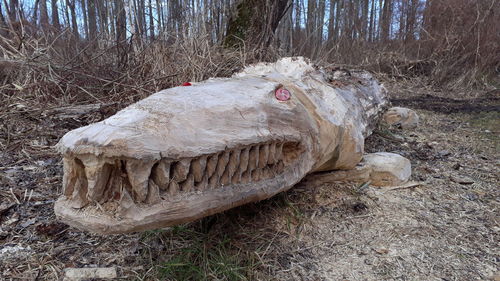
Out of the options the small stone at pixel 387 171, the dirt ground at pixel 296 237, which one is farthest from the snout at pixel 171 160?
the small stone at pixel 387 171

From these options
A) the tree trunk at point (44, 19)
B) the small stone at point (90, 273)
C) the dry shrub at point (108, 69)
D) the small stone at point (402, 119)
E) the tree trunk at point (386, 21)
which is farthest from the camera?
the tree trunk at point (386, 21)

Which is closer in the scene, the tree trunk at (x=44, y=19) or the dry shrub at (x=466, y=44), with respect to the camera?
the tree trunk at (x=44, y=19)

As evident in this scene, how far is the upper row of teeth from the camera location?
1220 millimetres

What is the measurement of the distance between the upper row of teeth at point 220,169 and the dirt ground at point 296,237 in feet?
1.23

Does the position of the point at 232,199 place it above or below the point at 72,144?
below

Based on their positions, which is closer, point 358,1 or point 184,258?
point 184,258

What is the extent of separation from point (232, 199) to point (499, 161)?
2.73 meters

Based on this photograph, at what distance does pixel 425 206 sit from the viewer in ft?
7.17

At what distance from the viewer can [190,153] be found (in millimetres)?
1220

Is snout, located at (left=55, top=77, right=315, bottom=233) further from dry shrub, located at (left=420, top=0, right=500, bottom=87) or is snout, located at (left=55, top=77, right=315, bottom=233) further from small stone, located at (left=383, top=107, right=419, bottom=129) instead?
dry shrub, located at (left=420, top=0, right=500, bottom=87)

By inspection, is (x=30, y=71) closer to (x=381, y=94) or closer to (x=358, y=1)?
(x=381, y=94)

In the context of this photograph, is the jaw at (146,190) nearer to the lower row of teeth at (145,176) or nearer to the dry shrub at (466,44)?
the lower row of teeth at (145,176)

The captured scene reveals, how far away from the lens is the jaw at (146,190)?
114 centimetres

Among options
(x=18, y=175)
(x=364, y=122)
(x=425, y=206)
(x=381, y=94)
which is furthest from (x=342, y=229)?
(x=18, y=175)
